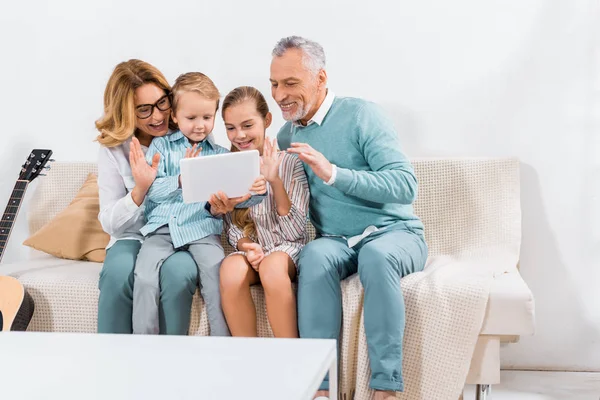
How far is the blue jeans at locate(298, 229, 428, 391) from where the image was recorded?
2260 mm

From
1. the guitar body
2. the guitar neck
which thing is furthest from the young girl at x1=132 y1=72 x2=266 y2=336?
the guitar neck

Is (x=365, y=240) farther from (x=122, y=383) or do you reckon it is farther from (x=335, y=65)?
(x=122, y=383)

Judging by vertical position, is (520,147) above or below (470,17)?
below

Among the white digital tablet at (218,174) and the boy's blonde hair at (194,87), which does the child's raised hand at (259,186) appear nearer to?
the white digital tablet at (218,174)

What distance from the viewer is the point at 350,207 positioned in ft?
8.41

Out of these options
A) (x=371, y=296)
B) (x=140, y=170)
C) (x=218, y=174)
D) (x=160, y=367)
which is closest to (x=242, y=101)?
(x=218, y=174)

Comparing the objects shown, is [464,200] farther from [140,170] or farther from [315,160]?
[140,170]

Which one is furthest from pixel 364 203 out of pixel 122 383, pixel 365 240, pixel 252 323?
pixel 122 383

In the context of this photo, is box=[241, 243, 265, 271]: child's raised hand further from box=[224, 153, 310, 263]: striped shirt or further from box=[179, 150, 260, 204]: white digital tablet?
box=[179, 150, 260, 204]: white digital tablet

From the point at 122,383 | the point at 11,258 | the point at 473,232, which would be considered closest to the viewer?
the point at 122,383

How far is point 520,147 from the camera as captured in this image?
3020mm

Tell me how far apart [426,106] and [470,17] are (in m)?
0.36

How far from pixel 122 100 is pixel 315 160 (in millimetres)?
678

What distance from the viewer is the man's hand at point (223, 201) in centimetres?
246
